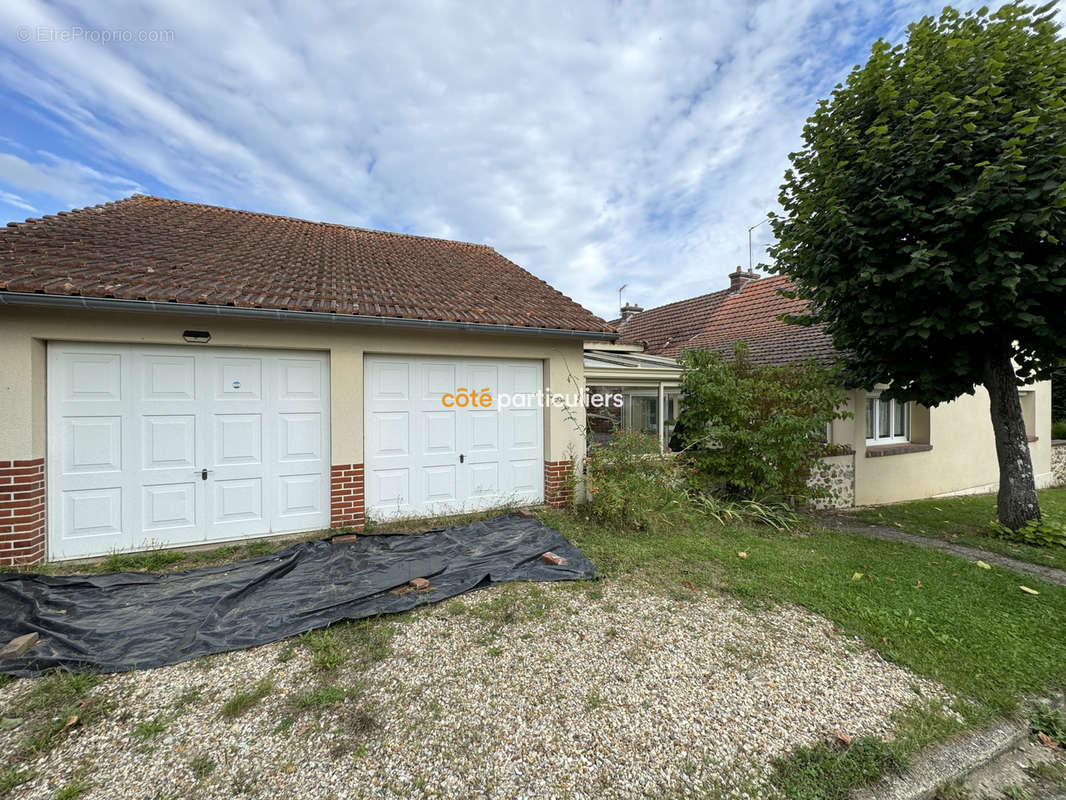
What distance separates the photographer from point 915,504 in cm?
921

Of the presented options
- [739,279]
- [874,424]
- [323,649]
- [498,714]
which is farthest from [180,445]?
[739,279]

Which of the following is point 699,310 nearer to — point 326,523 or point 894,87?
point 894,87

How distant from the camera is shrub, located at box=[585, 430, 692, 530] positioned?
231 inches

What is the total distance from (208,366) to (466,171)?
800cm

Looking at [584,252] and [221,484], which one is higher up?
[584,252]

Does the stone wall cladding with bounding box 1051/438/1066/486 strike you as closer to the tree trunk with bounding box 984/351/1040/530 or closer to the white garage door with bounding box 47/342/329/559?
the tree trunk with bounding box 984/351/1040/530

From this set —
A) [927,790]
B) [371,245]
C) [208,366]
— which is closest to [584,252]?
[371,245]

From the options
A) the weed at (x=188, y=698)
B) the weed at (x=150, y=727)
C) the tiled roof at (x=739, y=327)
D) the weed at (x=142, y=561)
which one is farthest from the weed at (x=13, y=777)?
the tiled roof at (x=739, y=327)

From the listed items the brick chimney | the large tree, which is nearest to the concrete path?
the large tree

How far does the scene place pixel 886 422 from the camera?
1005 centimetres

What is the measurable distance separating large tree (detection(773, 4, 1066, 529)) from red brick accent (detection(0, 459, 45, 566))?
1026 centimetres

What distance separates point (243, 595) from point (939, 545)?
8.99 m

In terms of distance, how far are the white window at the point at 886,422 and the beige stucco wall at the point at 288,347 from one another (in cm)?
758

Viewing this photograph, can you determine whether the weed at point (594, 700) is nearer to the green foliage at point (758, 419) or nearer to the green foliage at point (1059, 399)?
the green foliage at point (758, 419)
